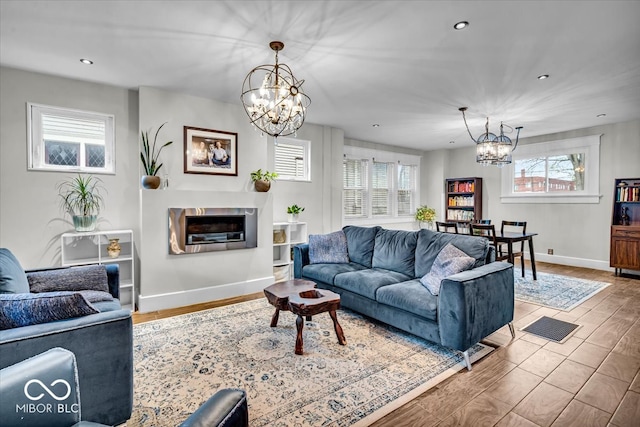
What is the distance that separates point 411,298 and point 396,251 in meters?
0.97

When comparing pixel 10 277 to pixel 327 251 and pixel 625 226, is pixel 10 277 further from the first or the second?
pixel 625 226

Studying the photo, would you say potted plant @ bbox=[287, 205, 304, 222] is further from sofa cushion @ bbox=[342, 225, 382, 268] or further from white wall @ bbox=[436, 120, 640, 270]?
white wall @ bbox=[436, 120, 640, 270]

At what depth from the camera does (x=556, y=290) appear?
450 centimetres

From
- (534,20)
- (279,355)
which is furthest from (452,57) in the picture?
(279,355)

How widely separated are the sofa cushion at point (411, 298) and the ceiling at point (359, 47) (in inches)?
88.7

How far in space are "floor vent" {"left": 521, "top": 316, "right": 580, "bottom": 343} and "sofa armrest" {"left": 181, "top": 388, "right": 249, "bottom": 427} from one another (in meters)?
3.20

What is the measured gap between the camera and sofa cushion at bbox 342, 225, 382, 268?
4.10 meters

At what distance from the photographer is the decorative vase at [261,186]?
180 inches

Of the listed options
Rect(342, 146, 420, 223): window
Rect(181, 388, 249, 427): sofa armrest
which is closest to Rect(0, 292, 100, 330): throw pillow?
Rect(181, 388, 249, 427): sofa armrest

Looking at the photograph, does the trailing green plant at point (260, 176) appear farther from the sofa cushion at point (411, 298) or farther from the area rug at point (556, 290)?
the area rug at point (556, 290)

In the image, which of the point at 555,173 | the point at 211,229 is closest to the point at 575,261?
the point at 555,173

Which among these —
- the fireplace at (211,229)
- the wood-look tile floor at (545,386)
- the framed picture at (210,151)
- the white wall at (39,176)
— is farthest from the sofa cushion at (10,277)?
the wood-look tile floor at (545,386)

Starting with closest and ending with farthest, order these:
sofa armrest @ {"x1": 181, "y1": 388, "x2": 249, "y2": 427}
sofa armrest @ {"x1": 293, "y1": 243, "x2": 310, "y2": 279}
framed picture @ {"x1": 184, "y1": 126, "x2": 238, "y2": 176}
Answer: sofa armrest @ {"x1": 181, "y1": 388, "x2": 249, "y2": 427} → framed picture @ {"x1": 184, "y1": 126, "x2": 238, "y2": 176} → sofa armrest @ {"x1": 293, "y1": 243, "x2": 310, "y2": 279}

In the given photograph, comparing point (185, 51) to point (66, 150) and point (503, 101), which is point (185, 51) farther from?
point (503, 101)
